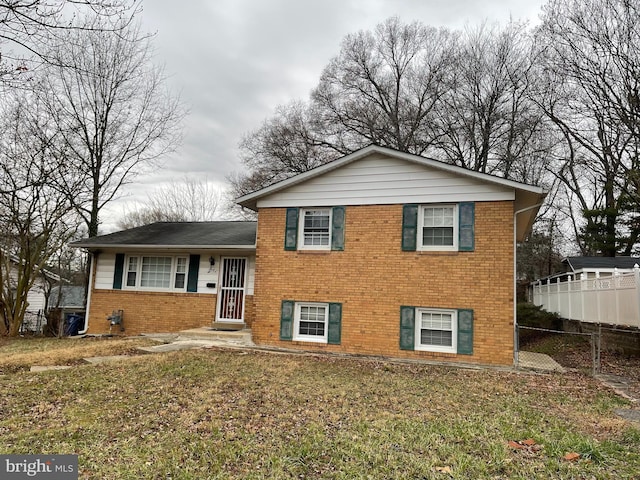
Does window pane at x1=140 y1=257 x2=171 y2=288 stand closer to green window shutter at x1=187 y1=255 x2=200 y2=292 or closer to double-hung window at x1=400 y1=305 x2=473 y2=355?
green window shutter at x1=187 y1=255 x2=200 y2=292

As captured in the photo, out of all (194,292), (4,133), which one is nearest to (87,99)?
(4,133)

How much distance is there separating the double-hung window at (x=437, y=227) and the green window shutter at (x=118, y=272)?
398 inches

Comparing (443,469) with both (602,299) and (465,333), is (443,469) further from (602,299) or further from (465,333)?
(602,299)

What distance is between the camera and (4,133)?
14.1m

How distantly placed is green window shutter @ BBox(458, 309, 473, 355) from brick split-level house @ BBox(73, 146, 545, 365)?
24mm

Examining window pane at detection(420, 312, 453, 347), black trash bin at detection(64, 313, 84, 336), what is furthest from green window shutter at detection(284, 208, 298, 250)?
black trash bin at detection(64, 313, 84, 336)

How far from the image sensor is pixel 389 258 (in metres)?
10.8

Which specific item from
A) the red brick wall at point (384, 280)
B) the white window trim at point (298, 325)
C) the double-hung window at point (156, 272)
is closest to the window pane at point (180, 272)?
the double-hung window at point (156, 272)

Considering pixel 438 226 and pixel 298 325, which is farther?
pixel 298 325

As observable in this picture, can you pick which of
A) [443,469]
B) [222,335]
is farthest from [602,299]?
[222,335]

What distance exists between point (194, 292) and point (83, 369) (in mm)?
6011

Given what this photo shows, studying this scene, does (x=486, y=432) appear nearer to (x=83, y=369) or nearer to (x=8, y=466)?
(x=8, y=466)

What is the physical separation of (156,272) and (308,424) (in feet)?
34.9

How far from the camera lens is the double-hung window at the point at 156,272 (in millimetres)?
14086
